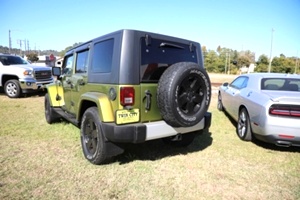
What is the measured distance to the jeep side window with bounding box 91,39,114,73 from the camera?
329cm

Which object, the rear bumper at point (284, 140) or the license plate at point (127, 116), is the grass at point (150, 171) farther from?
the license plate at point (127, 116)

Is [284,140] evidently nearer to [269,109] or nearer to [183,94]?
[269,109]

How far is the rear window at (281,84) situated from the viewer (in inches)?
195

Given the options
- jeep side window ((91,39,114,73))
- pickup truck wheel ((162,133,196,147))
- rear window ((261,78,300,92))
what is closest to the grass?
pickup truck wheel ((162,133,196,147))

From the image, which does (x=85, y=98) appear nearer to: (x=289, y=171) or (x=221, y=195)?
(x=221, y=195)

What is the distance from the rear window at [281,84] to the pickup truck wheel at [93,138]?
350 centimetres

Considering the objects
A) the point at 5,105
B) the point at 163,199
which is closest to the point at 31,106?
the point at 5,105

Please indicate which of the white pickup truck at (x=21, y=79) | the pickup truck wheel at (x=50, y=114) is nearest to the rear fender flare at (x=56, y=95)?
the pickup truck wheel at (x=50, y=114)

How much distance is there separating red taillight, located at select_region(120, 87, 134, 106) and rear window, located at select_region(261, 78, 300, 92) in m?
3.19

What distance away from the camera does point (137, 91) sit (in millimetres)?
3143

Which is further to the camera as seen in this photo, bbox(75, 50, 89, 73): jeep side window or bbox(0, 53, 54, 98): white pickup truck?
bbox(0, 53, 54, 98): white pickup truck

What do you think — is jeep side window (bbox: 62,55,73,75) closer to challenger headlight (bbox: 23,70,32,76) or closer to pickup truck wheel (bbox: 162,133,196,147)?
pickup truck wheel (bbox: 162,133,196,147)

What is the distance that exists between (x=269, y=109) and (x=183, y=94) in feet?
5.75

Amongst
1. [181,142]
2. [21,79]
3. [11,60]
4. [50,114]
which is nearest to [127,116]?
[181,142]
